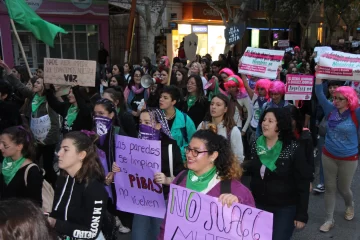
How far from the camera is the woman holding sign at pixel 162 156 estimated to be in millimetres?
3635

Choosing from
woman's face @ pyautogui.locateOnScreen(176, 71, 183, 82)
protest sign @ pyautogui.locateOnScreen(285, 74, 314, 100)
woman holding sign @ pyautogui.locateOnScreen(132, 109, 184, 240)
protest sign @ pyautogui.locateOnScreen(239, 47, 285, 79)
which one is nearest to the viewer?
woman holding sign @ pyautogui.locateOnScreen(132, 109, 184, 240)

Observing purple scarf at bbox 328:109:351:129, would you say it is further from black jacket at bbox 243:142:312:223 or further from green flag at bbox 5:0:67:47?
green flag at bbox 5:0:67:47

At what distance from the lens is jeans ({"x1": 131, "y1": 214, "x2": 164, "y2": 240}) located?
369 centimetres

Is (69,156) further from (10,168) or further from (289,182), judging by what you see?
(289,182)

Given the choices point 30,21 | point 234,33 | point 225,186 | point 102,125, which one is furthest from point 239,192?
point 234,33

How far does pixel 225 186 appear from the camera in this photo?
8.82ft

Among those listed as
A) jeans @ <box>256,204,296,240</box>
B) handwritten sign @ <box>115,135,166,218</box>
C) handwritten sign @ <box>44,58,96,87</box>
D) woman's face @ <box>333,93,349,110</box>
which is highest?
handwritten sign @ <box>44,58,96,87</box>

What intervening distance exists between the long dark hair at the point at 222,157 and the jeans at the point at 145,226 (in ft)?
3.84

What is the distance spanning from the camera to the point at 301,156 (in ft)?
11.0

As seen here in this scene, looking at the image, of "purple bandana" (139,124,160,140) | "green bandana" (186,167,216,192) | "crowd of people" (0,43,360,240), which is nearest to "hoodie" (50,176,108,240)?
"crowd of people" (0,43,360,240)

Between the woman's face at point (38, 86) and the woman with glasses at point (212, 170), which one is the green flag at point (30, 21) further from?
the woman with glasses at point (212, 170)

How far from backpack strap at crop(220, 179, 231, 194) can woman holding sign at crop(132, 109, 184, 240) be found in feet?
2.89

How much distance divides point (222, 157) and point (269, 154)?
0.80m

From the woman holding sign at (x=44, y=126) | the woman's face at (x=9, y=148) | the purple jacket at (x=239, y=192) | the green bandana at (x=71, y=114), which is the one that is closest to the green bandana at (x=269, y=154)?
the purple jacket at (x=239, y=192)
